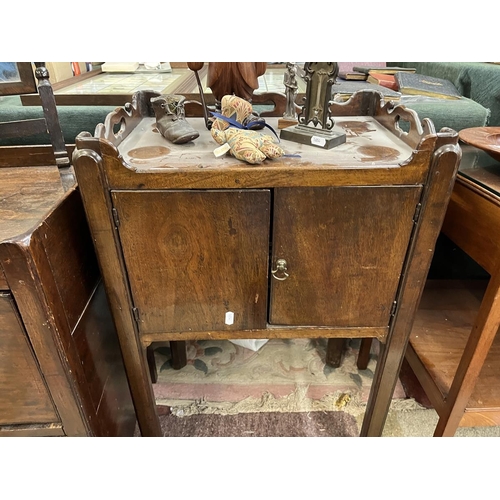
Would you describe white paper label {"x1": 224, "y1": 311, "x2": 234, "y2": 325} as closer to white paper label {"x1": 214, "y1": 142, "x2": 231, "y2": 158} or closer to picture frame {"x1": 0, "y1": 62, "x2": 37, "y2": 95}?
white paper label {"x1": 214, "y1": 142, "x2": 231, "y2": 158}

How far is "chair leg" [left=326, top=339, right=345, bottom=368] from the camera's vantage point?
1.31m

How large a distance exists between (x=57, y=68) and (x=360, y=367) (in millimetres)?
2145

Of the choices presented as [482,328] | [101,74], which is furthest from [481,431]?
[101,74]

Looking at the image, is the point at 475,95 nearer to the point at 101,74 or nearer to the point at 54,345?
the point at 54,345

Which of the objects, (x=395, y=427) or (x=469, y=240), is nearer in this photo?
(x=469, y=240)

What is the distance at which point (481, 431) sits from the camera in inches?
44.9

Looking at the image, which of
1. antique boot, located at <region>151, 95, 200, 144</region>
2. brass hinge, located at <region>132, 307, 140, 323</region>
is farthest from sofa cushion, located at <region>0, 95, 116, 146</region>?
brass hinge, located at <region>132, 307, 140, 323</region>

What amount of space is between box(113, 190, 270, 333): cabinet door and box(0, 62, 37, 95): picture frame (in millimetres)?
391

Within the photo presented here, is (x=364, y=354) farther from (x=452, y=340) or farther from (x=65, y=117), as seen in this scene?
(x=65, y=117)

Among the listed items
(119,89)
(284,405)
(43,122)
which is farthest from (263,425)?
(119,89)

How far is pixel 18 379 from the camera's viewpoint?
72cm

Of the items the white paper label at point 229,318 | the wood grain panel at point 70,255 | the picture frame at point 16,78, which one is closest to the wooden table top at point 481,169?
the white paper label at point 229,318

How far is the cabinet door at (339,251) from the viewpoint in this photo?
2.19 ft

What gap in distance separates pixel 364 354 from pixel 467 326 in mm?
332
